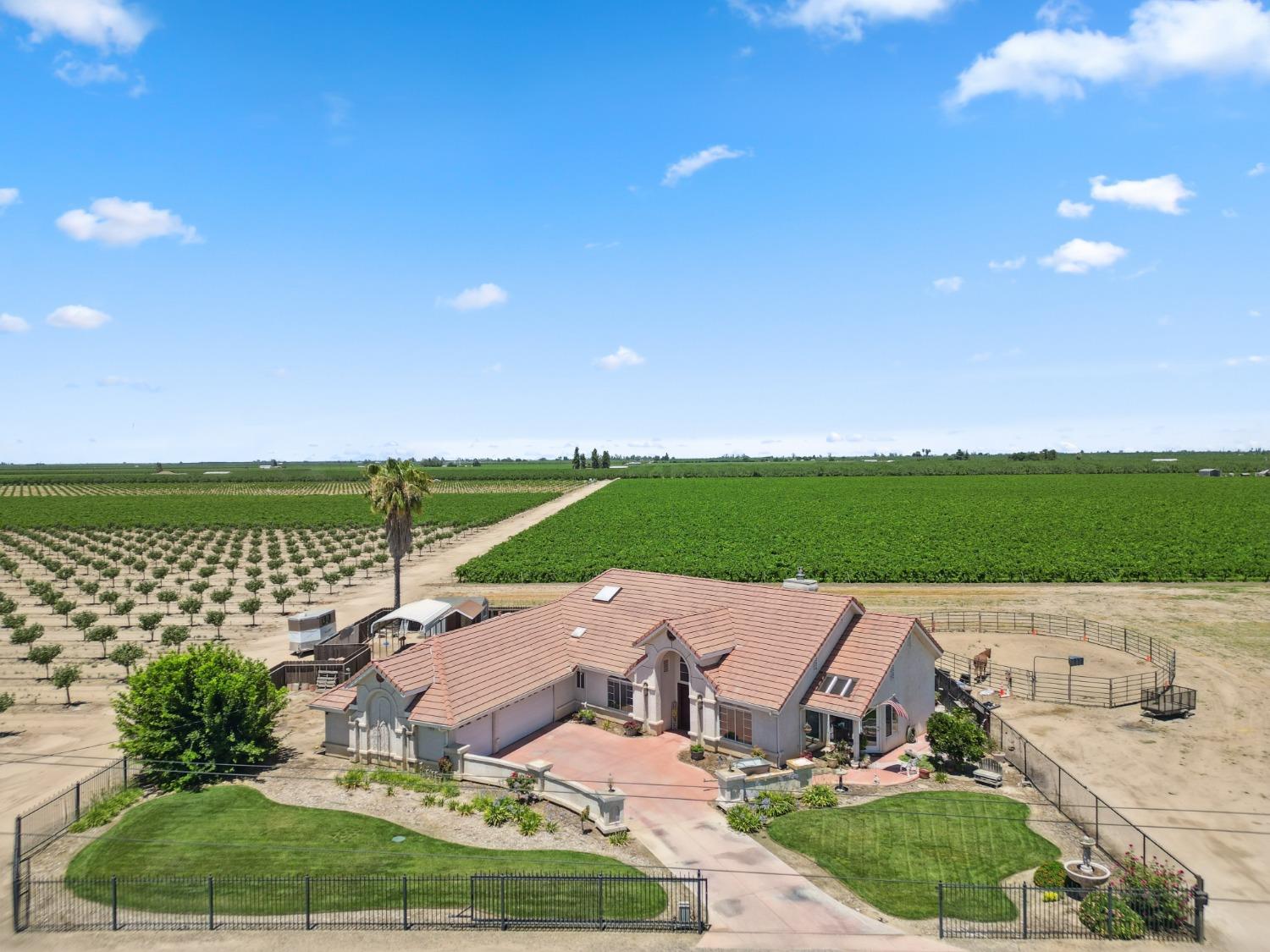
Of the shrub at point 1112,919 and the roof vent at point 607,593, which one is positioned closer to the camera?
the shrub at point 1112,919

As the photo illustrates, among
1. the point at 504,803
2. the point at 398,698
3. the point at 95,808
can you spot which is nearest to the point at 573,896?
the point at 504,803

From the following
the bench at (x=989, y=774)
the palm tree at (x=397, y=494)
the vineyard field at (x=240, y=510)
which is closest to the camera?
the bench at (x=989, y=774)

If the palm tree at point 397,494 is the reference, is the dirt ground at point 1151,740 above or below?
below

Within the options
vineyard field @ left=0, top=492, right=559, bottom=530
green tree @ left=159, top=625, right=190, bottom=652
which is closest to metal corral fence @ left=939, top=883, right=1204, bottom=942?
green tree @ left=159, top=625, right=190, bottom=652

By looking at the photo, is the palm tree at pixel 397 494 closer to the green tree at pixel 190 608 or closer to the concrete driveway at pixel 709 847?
the green tree at pixel 190 608

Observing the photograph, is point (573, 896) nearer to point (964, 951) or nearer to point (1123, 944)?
point (964, 951)

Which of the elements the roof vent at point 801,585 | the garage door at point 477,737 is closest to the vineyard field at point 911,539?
the roof vent at point 801,585

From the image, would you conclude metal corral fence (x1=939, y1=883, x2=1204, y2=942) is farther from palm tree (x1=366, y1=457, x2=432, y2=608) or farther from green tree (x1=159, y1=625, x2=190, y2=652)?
green tree (x1=159, y1=625, x2=190, y2=652)
